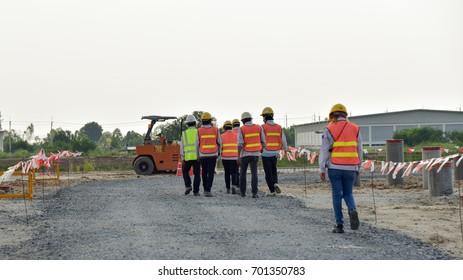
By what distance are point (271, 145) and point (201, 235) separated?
311 inches

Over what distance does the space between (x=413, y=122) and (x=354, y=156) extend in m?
71.7

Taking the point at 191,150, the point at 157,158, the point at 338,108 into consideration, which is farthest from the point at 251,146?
the point at 157,158

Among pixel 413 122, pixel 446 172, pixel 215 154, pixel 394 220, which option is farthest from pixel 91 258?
pixel 413 122

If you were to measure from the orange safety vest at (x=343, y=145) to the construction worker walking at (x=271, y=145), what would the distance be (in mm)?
6897

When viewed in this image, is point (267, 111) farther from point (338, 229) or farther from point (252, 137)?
point (338, 229)

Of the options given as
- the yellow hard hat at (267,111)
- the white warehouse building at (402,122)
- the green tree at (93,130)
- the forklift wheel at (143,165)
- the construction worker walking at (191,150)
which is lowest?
the forklift wheel at (143,165)

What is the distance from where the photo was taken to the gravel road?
820 centimetres

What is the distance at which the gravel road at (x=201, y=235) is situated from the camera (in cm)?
820

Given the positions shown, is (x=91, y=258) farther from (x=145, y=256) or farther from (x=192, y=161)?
(x=192, y=161)

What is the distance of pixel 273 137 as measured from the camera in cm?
1748

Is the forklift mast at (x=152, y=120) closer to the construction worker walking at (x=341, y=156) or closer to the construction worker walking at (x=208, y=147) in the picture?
the construction worker walking at (x=208, y=147)

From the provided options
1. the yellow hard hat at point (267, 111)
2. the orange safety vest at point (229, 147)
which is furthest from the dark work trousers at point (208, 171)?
the yellow hard hat at point (267, 111)

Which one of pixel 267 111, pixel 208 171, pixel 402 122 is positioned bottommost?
pixel 208 171

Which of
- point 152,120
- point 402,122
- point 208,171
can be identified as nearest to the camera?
point 208,171
